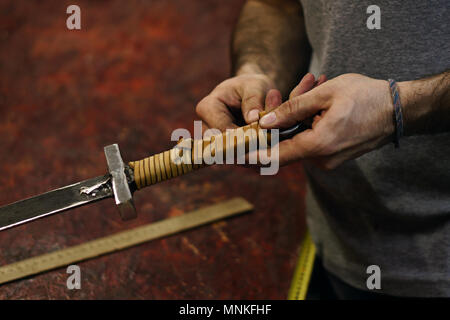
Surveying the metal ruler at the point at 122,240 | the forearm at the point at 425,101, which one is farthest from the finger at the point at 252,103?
the metal ruler at the point at 122,240

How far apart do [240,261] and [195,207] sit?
0.23 metres

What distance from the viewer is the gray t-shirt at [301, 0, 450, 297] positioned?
956mm

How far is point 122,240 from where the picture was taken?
1.17m

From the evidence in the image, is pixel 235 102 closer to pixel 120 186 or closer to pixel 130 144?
pixel 120 186

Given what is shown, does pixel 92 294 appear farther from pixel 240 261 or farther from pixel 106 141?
pixel 106 141

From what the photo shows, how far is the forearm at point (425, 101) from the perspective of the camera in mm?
851

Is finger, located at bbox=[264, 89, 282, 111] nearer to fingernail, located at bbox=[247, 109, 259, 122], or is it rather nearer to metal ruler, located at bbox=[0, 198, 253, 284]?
fingernail, located at bbox=[247, 109, 259, 122]

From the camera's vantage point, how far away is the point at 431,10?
0.91 meters

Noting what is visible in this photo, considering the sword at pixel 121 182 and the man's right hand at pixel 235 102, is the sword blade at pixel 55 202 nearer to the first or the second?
the sword at pixel 121 182

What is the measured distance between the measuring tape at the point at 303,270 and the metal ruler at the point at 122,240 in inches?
8.0

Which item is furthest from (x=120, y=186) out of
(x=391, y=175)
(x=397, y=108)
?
(x=391, y=175)

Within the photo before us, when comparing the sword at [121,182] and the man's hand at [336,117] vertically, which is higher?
the man's hand at [336,117]

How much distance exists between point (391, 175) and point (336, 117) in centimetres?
37
